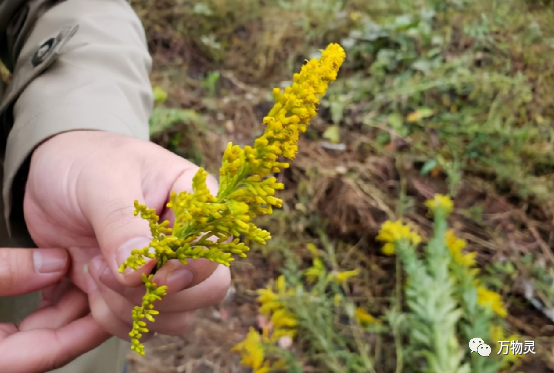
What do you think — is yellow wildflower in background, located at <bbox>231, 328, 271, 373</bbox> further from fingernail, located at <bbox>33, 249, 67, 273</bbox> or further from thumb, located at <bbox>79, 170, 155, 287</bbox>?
thumb, located at <bbox>79, 170, 155, 287</bbox>

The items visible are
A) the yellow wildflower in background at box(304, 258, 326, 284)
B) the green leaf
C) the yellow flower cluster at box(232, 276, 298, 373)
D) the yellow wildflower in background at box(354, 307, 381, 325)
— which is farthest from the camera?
the green leaf

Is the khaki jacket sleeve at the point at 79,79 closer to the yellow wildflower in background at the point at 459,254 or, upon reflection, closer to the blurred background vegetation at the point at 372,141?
the blurred background vegetation at the point at 372,141

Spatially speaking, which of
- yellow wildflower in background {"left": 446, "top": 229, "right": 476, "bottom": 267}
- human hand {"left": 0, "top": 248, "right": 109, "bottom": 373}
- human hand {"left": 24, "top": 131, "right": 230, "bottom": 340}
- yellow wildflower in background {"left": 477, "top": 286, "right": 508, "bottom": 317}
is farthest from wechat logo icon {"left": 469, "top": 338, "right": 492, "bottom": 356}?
human hand {"left": 0, "top": 248, "right": 109, "bottom": 373}

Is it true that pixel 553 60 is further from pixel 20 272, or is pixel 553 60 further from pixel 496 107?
pixel 20 272

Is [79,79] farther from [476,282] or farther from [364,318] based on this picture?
[476,282]

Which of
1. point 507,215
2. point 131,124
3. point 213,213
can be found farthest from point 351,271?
point 213,213
